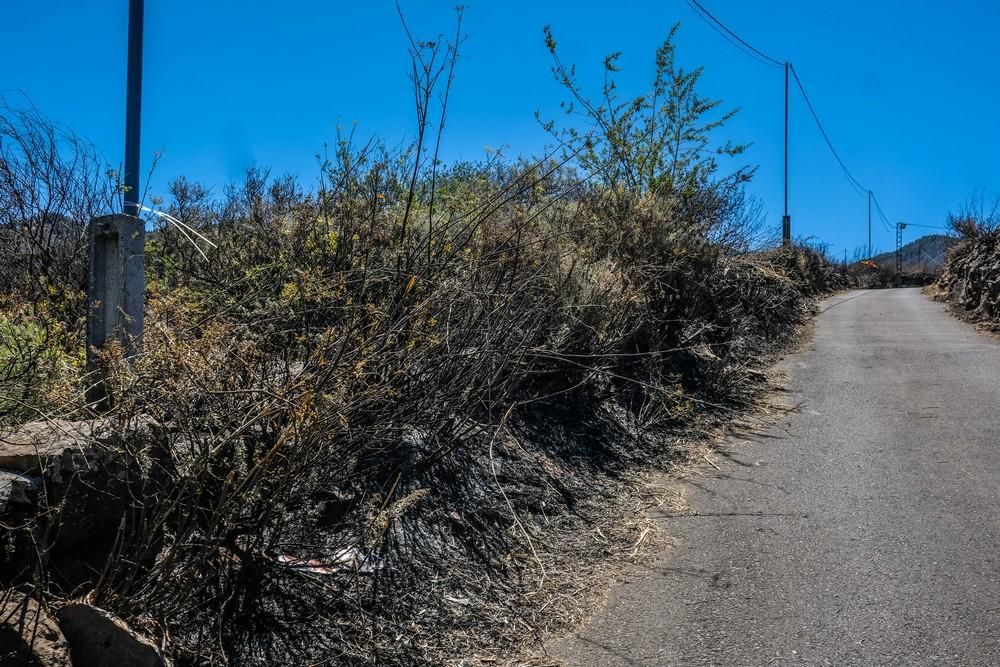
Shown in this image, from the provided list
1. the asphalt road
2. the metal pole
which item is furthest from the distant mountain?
the metal pole

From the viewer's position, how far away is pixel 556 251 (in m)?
7.94

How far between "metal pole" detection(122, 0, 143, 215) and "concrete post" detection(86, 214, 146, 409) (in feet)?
2.18

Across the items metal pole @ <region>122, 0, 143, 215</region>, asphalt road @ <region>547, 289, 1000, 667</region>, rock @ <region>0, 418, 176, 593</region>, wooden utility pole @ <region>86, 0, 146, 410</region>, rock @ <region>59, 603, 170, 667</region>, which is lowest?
asphalt road @ <region>547, 289, 1000, 667</region>

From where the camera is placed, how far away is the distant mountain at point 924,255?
3631 cm

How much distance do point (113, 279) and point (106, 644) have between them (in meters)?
2.34

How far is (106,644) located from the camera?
317 cm

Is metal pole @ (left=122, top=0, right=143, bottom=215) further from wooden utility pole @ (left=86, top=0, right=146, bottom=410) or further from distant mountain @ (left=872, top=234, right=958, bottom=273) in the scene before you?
distant mountain @ (left=872, top=234, right=958, bottom=273)

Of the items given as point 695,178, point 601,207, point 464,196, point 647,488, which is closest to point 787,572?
point 647,488

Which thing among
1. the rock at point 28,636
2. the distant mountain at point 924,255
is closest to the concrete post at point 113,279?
the rock at point 28,636

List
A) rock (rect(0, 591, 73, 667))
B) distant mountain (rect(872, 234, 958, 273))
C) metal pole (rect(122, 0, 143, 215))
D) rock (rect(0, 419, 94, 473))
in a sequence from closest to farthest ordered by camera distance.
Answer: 1. rock (rect(0, 591, 73, 667))
2. rock (rect(0, 419, 94, 473))
3. metal pole (rect(122, 0, 143, 215))
4. distant mountain (rect(872, 234, 958, 273))

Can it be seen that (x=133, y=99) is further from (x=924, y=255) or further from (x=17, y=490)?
(x=924, y=255)

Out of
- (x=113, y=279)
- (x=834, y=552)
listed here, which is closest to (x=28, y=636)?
(x=113, y=279)

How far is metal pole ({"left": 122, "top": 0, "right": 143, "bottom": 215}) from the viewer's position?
18.4 feet

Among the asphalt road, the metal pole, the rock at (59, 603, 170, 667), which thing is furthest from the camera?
the metal pole
